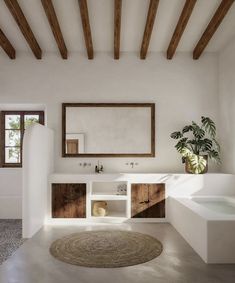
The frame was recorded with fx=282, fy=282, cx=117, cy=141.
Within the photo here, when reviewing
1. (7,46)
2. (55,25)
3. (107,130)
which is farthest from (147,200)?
(7,46)

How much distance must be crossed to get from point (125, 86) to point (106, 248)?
10.5 feet

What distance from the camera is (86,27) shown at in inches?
180

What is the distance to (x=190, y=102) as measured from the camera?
563 cm

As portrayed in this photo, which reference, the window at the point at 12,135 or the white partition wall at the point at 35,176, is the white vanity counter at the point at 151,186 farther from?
the window at the point at 12,135

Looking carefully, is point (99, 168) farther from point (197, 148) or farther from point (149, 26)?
point (149, 26)

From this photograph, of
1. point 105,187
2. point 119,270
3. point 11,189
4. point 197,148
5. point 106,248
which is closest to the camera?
point 119,270

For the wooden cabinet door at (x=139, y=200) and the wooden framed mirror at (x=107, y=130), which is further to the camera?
the wooden framed mirror at (x=107, y=130)

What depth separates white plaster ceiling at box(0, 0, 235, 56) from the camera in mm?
4207

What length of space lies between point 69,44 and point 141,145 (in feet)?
7.82

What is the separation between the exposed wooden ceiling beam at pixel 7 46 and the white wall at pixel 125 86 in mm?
157

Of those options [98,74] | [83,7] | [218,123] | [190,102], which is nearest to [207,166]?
[218,123]

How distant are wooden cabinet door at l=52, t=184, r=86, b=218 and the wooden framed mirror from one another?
801mm

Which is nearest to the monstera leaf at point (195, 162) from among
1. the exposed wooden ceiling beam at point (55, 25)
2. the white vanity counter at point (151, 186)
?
the white vanity counter at point (151, 186)

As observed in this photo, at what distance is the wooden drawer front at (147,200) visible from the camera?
4.97 metres
